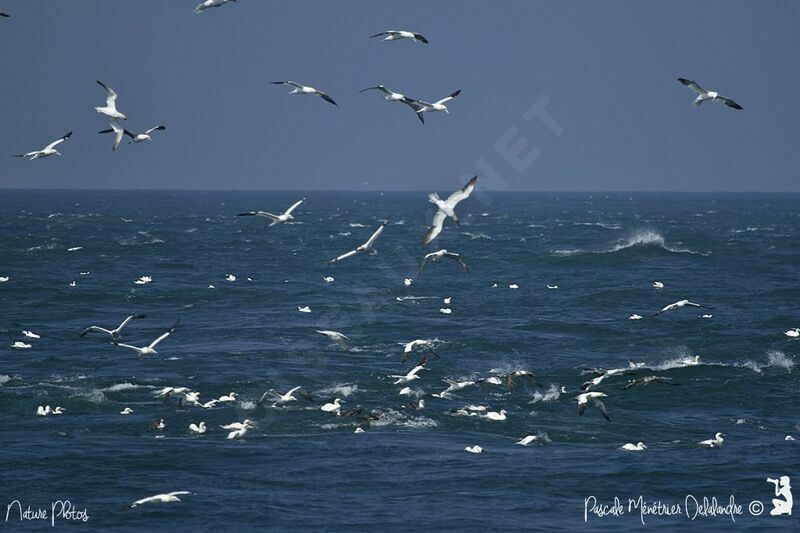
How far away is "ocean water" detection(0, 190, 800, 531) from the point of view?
31.8 m

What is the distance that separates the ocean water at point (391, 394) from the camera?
3184cm

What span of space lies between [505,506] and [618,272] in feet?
223

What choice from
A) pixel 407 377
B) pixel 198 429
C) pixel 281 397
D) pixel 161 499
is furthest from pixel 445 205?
pixel 407 377

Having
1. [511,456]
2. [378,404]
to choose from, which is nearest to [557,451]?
[511,456]

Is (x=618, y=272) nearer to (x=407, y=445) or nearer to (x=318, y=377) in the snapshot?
(x=318, y=377)

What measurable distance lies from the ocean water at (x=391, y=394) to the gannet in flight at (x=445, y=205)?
7428 mm

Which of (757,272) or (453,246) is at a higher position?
(453,246)

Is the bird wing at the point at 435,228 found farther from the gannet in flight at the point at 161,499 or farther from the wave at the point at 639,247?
the wave at the point at 639,247

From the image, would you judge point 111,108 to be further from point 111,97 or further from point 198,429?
point 198,429

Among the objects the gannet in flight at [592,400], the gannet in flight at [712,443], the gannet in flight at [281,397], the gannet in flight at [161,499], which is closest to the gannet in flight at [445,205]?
the gannet in flight at [161,499]

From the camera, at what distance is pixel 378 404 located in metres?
43.1

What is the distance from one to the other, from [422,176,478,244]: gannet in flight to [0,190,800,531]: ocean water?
7428 millimetres

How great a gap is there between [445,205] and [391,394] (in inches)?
610

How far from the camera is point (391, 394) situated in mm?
45000
